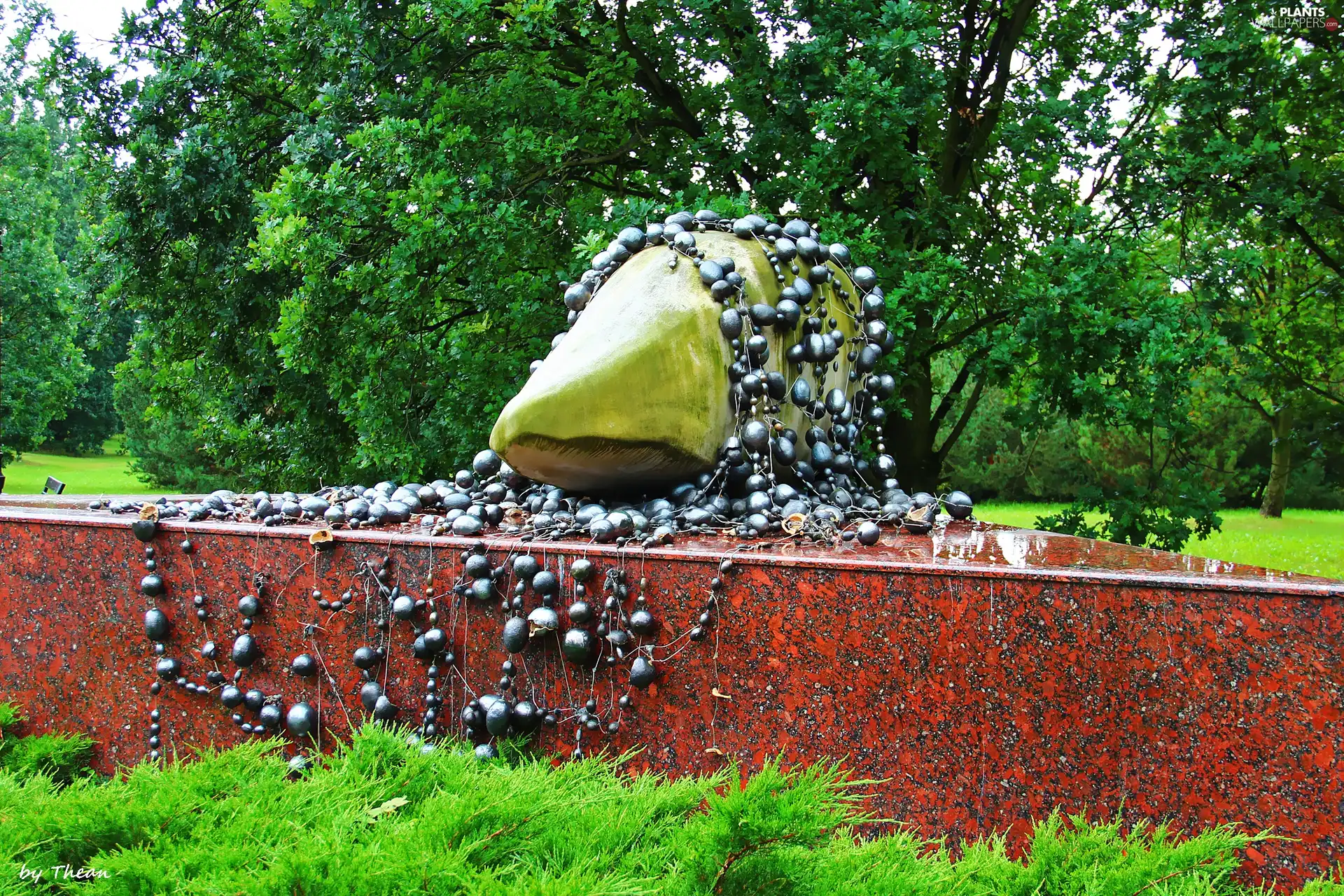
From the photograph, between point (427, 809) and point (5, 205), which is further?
point (5, 205)

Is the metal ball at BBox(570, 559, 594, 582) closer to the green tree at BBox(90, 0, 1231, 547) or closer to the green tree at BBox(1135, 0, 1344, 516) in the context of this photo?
the green tree at BBox(90, 0, 1231, 547)

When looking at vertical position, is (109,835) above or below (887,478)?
below

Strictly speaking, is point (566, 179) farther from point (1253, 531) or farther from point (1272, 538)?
point (1253, 531)

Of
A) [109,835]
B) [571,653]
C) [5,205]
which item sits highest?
[5,205]

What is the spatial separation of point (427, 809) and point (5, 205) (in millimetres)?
22115

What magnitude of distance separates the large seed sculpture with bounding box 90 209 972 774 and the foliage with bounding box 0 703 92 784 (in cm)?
28

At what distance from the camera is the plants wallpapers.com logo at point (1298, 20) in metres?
7.78

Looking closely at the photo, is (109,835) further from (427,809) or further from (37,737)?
(37,737)

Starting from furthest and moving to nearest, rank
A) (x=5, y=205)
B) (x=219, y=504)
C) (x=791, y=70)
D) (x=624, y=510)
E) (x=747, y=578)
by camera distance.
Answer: (x=5, y=205) < (x=791, y=70) < (x=219, y=504) < (x=624, y=510) < (x=747, y=578)

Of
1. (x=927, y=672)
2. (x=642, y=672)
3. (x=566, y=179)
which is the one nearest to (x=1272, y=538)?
(x=566, y=179)

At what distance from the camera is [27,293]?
1964cm

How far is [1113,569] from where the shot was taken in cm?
282

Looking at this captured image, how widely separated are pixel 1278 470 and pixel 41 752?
1632 centimetres

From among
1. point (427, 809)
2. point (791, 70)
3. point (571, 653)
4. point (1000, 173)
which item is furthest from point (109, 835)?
point (1000, 173)
